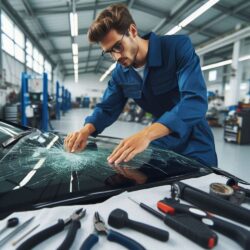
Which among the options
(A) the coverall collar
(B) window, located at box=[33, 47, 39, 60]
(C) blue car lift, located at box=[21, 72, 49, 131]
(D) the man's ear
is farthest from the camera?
(B) window, located at box=[33, 47, 39, 60]

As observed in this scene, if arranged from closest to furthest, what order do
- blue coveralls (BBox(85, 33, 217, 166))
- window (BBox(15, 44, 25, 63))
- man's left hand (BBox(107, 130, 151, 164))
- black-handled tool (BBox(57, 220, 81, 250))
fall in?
black-handled tool (BBox(57, 220, 81, 250)), man's left hand (BBox(107, 130, 151, 164)), blue coveralls (BBox(85, 33, 217, 166)), window (BBox(15, 44, 25, 63))

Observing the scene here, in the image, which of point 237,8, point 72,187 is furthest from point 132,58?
point 237,8

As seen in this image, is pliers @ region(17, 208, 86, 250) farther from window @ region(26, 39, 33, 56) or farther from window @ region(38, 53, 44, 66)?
window @ region(38, 53, 44, 66)

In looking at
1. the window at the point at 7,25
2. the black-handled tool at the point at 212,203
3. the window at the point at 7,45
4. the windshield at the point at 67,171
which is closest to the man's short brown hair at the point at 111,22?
the windshield at the point at 67,171

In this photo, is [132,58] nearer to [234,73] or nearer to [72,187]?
[72,187]

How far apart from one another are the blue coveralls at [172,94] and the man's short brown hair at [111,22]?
0.19m

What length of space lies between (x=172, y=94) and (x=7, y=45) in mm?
7367

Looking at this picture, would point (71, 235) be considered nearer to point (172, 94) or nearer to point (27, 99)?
point (172, 94)

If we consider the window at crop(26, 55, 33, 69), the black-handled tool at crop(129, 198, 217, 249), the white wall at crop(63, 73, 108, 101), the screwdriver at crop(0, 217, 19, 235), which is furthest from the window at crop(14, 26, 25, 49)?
the white wall at crop(63, 73, 108, 101)

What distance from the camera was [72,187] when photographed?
0.62m

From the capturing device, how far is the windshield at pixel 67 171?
584 mm

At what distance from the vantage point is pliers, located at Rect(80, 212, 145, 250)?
0.38 m

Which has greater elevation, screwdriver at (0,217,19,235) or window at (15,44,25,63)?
window at (15,44,25,63)

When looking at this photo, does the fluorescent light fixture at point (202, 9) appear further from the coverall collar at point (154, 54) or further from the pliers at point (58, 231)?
the pliers at point (58, 231)
